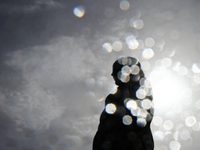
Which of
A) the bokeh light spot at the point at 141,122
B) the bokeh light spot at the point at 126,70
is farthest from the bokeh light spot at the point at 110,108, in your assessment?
the bokeh light spot at the point at 126,70

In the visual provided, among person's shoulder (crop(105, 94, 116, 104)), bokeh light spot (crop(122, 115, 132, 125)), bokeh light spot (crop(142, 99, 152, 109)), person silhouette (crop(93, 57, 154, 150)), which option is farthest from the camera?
person's shoulder (crop(105, 94, 116, 104))

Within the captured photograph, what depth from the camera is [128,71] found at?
13.9 ft

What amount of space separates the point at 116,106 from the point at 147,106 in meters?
0.89

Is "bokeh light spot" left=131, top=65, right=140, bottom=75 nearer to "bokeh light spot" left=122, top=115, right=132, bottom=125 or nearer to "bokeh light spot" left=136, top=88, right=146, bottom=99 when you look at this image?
"bokeh light spot" left=136, top=88, right=146, bottom=99

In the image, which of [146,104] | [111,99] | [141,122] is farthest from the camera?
[111,99]

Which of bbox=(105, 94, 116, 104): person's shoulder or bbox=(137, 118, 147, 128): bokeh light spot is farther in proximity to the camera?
bbox=(105, 94, 116, 104): person's shoulder

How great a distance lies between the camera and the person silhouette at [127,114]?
3.71 metres

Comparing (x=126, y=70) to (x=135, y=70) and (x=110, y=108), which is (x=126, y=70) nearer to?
(x=135, y=70)

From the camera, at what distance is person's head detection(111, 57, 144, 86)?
4270mm

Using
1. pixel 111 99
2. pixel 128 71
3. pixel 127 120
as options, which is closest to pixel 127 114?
pixel 127 120

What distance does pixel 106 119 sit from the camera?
403cm

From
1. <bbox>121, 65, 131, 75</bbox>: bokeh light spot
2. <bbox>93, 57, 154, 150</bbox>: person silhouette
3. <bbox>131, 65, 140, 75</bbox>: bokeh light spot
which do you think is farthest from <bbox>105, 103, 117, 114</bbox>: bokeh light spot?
<bbox>131, 65, 140, 75</bbox>: bokeh light spot

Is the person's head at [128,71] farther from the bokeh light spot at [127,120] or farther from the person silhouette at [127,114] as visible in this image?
the bokeh light spot at [127,120]

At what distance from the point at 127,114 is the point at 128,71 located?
1.25 m
